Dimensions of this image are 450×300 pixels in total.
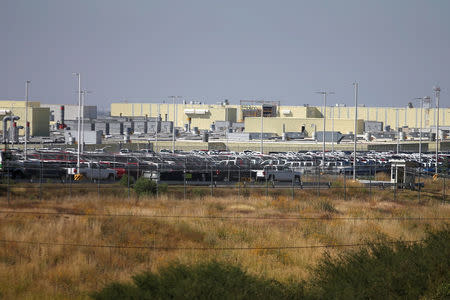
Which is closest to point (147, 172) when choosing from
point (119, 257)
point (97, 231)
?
point (97, 231)

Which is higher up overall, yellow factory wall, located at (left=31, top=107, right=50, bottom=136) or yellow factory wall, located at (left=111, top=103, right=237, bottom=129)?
yellow factory wall, located at (left=111, top=103, right=237, bottom=129)

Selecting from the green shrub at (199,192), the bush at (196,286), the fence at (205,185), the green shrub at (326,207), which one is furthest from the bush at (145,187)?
the bush at (196,286)

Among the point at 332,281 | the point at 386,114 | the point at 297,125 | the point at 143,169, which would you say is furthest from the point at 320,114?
the point at 332,281

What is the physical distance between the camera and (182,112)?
11338 centimetres

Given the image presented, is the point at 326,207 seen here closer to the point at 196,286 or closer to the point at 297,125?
the point at 196,286

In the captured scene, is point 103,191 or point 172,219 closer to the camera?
point 172,219

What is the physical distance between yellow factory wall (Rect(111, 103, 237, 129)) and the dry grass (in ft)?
238

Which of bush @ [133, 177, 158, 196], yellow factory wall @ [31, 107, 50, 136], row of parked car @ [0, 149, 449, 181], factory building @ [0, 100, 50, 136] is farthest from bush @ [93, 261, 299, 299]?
yellow factory wall @ [31, 107, 50, 136]

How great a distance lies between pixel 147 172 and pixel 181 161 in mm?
10724

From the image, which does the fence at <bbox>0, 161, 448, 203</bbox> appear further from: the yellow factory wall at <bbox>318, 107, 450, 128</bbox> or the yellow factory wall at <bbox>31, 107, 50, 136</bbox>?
the yellow factory wall at <bbox>318, 107, 450, 128</bbox>

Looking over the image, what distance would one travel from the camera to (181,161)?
4628 cm

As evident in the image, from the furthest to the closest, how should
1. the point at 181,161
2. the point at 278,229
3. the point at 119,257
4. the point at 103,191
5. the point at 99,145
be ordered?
1. the point at 99,145
2. the point at 181,161
3. the point at 103,191
4. the point at 278,229
5. the point at 119,257

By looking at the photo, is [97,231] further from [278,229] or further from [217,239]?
[278,229]

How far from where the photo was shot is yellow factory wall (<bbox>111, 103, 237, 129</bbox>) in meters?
108
